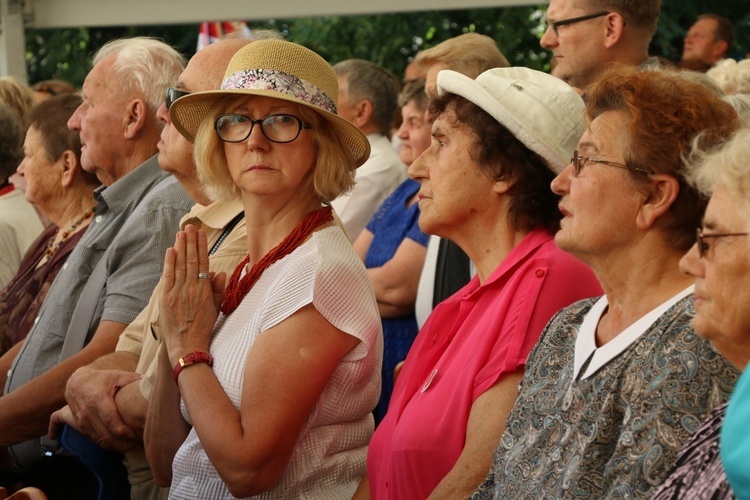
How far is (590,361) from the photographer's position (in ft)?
8.70

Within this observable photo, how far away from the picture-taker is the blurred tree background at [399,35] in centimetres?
1202

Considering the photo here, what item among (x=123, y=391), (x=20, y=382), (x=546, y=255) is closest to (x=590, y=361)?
(x=546, y=255)

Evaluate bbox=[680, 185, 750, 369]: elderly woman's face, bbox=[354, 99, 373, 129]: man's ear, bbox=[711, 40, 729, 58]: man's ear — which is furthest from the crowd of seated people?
bbox=[711, 40, 729, 58]: man's ear

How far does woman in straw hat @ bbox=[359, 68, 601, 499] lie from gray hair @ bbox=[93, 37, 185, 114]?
70.1 inches

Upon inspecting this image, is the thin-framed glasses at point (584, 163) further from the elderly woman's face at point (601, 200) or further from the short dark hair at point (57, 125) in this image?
the short dark hair at point (57, 125)

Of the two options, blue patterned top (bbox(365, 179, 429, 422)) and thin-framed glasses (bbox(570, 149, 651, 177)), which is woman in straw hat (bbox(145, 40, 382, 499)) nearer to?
thin-framed glasses (bbox(570, 149, 651, 177))

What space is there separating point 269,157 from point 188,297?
1.58 ft

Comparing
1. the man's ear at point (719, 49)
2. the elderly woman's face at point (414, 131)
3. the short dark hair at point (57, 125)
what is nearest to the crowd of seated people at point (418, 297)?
the short dark hair at point (57, 125)

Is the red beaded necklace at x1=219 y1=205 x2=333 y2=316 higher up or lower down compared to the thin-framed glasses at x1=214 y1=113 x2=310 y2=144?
lower down

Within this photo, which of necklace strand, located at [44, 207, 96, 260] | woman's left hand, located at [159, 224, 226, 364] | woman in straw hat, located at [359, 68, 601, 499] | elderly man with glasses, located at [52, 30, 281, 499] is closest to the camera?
woman in straw hat, located at [359, 68, 601, 499]

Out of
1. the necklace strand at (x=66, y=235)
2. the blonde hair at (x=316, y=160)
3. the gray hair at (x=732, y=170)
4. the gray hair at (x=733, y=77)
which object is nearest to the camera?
the gray hair at (x=732, y=170)

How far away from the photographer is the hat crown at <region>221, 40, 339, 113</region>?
133 inches

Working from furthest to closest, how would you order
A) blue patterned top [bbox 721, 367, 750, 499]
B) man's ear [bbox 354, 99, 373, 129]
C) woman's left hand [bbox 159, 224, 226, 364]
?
man's ear [bbox 354, 99, 373, 129]
woman's left hand [bbox 159, 224, 226, 364]
blue patterned top [bbox 721, 367, 750, 499]

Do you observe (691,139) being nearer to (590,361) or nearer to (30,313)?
(590,361)
